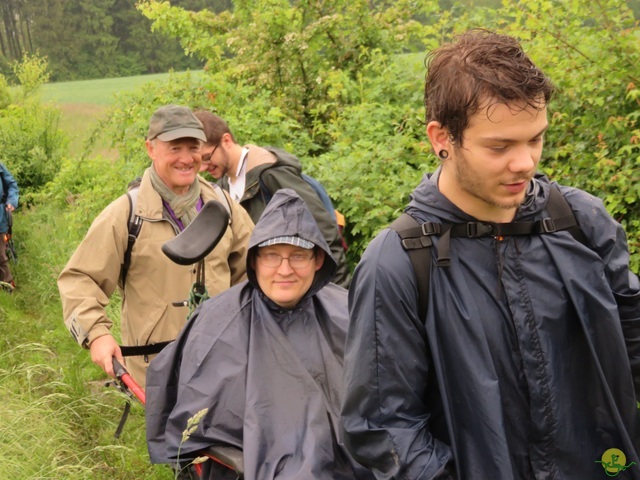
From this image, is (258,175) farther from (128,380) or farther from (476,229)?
(476,229)

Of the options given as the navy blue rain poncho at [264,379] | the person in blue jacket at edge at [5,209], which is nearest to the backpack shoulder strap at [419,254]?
the navy blue rain poncho at [264,379]

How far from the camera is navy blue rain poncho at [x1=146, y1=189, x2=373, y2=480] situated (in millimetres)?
2861

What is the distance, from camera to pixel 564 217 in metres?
1.94

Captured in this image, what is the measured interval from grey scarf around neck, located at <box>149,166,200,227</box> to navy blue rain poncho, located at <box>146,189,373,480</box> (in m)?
0.78

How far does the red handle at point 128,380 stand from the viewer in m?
3.46

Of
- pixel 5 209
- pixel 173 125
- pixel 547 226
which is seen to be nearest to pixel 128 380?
pixel 173 125

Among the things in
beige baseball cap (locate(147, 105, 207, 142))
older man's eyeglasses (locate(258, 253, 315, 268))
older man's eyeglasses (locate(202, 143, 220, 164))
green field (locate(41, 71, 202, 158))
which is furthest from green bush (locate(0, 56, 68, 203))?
older man's eyeglasses (locate(258, 253, 315, 268))

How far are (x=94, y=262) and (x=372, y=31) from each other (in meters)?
5.28

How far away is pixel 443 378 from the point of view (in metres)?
1.85

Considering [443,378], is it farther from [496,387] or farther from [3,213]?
[3,213]

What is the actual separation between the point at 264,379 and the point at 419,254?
138 cm

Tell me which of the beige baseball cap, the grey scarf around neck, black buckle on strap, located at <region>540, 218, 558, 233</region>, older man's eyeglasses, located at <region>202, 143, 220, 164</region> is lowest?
the grey scarf around neck

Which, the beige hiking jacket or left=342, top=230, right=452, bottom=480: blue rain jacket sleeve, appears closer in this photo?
left=342, top=230, right=452, bottom=480: blue rain jacket sleeve

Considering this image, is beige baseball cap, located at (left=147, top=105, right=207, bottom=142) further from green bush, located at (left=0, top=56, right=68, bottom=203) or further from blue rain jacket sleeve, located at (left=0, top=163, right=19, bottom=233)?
green bush, located at (left=0, top=56, right=68, bottom=203)
